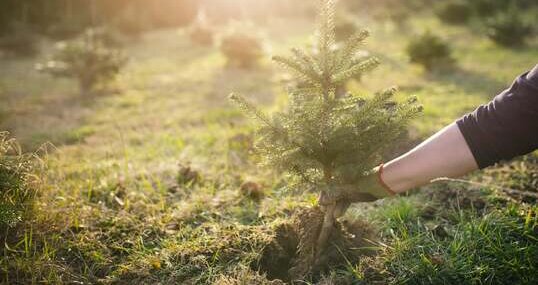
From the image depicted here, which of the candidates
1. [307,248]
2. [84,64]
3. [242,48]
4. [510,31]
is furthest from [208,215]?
[510,31]

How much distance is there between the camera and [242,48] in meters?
8.92

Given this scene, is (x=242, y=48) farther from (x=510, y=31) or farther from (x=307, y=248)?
(x=307, y=248)

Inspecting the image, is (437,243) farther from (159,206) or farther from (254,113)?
(159,206)

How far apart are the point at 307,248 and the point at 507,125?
3.94 feet

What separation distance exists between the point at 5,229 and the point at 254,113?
160 cm

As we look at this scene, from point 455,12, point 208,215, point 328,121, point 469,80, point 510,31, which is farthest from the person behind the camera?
point 455,12

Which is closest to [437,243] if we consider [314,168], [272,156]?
[314,168]

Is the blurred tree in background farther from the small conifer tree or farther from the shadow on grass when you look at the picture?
the small conifer tree

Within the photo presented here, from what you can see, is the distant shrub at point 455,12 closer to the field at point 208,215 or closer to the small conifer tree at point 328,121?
the field at point 208,215

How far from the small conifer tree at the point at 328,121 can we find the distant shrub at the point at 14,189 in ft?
4.15

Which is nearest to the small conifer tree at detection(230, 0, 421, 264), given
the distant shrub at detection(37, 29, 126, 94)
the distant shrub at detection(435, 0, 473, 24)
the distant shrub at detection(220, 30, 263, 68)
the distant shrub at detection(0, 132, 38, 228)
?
the distant shrub at detection(0, 132, 38, 228)

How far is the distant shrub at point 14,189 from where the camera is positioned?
2.19 metres

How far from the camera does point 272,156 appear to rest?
89.5 inches

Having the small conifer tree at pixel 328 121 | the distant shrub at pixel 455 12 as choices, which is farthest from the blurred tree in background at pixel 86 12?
the small conifer tree at pixel 328 121
